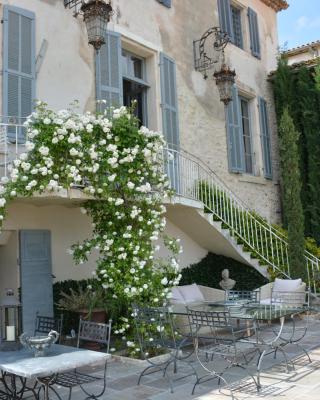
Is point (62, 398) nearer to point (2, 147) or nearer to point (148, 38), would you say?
point (2, 147)

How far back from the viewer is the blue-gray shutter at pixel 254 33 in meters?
13.4

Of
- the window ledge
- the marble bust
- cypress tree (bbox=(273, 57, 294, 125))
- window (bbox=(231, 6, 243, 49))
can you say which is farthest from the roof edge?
the marble bust

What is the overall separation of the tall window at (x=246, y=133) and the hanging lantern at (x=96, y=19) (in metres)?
6.36

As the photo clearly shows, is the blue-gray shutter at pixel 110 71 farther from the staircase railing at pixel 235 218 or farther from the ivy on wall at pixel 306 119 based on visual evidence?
the ivy on wall at pixel 306 119

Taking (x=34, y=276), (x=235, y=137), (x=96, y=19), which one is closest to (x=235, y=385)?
(x=34, y=276)

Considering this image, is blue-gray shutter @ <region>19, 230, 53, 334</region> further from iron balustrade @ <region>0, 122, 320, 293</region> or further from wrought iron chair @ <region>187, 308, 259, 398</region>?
iron balustrade @ <region>0, 122, 320, 293</region>

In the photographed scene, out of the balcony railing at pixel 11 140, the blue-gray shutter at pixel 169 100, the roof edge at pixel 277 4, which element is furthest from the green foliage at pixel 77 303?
the roof edge at pixel 277 4

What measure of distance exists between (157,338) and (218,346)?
3.44ft

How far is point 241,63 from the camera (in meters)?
12.8

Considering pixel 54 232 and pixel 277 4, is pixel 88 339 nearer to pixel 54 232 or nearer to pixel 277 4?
pixel 54 232

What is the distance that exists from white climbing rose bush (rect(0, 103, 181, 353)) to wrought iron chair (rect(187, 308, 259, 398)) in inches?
37.2

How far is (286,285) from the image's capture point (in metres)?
8.95

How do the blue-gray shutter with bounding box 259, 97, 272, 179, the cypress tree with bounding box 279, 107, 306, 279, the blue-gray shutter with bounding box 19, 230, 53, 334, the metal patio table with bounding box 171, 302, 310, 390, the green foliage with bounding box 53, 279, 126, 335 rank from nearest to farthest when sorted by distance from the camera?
the metal patio table with bounding box 171, 302, 310, 390, the green foliage with bounding box 53, 279, 126, 335, the blue-gray shutter with bounding box 19, 230, 53, 334, the cypress tree with bounding box 279, 107, 306, 279, the blue-gray shutter with bounding box 259, 97, 272, 179

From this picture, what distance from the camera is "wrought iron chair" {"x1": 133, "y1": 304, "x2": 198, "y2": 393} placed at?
5.55 metres
